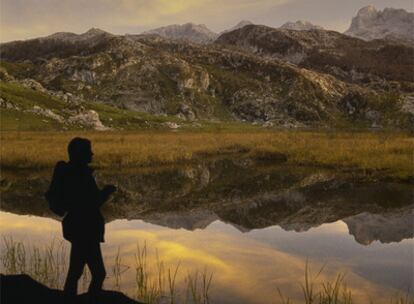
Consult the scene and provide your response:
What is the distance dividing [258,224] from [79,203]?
564 inches

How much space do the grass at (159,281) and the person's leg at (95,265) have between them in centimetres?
243

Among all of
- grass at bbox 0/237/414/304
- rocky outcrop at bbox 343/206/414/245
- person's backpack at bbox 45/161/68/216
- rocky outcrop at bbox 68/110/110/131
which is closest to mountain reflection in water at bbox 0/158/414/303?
rocky outcrop at bbox 343/206/414/245

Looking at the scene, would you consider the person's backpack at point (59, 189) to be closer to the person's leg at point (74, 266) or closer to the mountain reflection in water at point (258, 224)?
the person's leg at point (74, 266)

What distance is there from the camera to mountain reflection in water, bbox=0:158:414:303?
14.1 m

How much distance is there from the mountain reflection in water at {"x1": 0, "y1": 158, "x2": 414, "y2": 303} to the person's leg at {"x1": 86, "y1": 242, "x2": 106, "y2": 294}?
410 cm

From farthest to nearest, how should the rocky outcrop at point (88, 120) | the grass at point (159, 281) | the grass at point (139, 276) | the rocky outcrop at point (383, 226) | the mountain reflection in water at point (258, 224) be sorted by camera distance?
1. the rocky outcrop at point (88, 120)
2. the rocky outcrop at point (383, 226)
3. the mountain reflection in water at point (258, 224)
4. the grass at point (139, 276)
5. the grass at point (159, 281)

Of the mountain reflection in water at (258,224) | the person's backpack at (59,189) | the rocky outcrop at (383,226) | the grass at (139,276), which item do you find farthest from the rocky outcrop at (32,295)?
the rocky outcrop at (383,226)

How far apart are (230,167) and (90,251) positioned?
3585 cm

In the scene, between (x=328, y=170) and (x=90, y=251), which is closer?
(x=90, y=251)

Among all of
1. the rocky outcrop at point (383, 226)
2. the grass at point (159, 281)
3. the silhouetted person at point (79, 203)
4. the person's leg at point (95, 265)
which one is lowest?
the rocky outcrop at point (383, 226)

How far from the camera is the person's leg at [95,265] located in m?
8.84

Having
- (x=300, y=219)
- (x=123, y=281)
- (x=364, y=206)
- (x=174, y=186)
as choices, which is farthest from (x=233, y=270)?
(x=174, y=186)

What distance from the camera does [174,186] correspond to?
32.8 meters

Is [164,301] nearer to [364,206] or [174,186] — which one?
[364,206]
